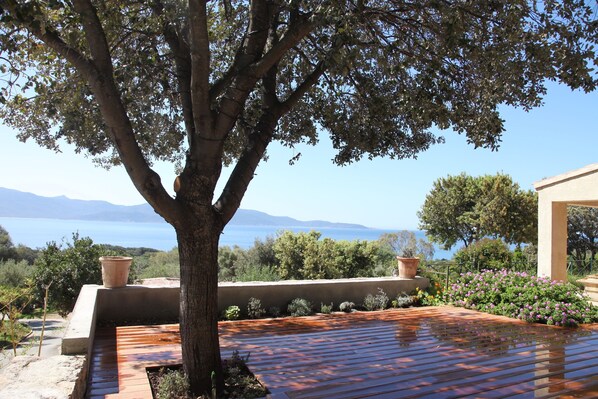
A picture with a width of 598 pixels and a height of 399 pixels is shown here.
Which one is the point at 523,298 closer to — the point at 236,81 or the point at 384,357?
the point at 384,357

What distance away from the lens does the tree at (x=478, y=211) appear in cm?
2558

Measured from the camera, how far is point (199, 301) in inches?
151

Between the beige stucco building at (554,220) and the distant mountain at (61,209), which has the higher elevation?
the distant mountain at (61,209)

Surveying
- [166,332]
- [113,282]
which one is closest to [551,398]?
[166,332]

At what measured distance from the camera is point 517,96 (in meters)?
5.32

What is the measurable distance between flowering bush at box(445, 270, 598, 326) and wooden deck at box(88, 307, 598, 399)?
0.38 m

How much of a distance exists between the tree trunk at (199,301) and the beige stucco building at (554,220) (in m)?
9.65

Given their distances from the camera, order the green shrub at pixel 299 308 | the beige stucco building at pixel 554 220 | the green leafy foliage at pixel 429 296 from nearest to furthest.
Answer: the green shrub at pixel 299 308 → the green leafy foliage at pixel 429 296 → the beige stucco building at pixel 554 220

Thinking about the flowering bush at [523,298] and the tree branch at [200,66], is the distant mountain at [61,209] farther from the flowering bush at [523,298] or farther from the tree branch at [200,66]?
Answer: the tree branch at [200,66]

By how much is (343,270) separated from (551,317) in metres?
6.38

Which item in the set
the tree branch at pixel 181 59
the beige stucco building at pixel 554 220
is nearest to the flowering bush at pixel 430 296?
the beige stucco building at pixel 554 220

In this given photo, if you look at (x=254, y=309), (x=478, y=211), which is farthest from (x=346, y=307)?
(x=478, y=211)

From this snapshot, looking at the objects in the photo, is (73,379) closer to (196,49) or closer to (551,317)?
(196,49)

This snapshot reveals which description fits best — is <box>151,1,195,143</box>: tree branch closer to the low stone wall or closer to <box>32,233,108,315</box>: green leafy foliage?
the low stone wall
